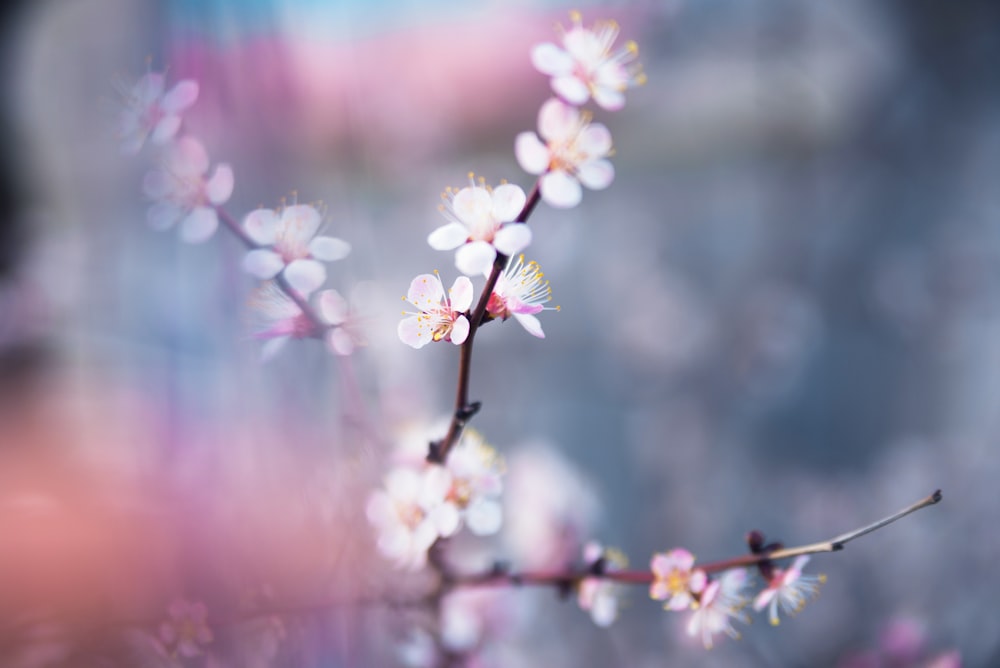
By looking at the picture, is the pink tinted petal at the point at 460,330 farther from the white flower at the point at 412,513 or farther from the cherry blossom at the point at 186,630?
the cherry blossom at the point at 186,630

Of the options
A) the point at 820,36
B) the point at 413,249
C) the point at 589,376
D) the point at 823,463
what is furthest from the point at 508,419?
the point at 820,36

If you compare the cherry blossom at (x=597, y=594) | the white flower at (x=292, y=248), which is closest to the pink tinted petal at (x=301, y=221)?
the white flower at (x=292, y=248)

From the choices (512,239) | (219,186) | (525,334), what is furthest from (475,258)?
(525,334)

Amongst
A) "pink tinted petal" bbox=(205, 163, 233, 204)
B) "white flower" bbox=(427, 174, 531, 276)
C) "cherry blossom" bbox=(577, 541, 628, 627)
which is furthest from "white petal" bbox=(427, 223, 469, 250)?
"cherry blossom" bbox=(577, 541, 628, 627)

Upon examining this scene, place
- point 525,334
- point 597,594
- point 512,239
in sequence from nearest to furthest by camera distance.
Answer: point 512,239
point 597,594
point 525,334

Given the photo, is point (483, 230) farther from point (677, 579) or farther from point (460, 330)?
point (677, 579)

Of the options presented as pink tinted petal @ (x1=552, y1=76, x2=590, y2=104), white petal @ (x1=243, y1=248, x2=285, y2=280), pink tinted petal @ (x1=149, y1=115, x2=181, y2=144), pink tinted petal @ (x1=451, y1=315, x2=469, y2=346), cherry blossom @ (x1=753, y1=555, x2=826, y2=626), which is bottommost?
cherry blossom @ (x1=753, y1=555, x2=826, y2=626)

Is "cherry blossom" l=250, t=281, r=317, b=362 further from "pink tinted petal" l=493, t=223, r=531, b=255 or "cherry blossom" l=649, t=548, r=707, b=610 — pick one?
"cherry blossom" l=649, t=548, r=707, b=610
